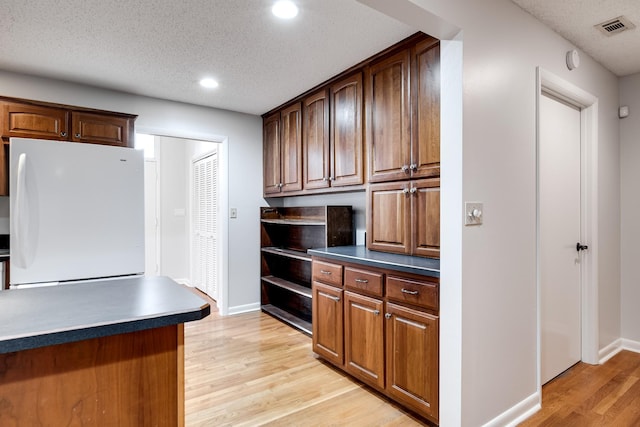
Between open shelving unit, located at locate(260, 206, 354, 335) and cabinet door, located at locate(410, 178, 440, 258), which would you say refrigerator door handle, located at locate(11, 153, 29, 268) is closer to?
open shelving unit, located at locate(260, 206, 354, 335)

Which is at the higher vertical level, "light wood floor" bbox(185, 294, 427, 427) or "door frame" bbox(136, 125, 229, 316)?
"door frame" bbox(136, 125, 229, 316)

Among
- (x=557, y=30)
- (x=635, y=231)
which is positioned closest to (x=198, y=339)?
(x=557, y=30)

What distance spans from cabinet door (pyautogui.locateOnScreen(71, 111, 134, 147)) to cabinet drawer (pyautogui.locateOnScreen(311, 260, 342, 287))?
6.96ft

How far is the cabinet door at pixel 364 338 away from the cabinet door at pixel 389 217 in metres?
0.46

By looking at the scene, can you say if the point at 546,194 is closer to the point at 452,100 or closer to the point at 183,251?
the point at 452,100

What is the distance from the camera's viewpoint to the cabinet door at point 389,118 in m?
2.33

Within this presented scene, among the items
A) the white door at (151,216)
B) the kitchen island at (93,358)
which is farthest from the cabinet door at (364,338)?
the white door at (151,216)

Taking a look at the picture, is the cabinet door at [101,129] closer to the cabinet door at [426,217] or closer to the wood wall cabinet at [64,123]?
the wood wall cabinet at [64,123]

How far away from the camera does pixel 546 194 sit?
241 cm

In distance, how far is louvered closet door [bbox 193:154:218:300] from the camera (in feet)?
15.2

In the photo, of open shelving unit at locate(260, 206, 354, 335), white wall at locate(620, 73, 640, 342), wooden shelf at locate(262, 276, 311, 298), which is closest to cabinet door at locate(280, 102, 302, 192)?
open shelving unit at locate(260, 206, 354, 335)

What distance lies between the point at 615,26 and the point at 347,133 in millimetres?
1883

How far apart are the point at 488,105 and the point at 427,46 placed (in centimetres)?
65

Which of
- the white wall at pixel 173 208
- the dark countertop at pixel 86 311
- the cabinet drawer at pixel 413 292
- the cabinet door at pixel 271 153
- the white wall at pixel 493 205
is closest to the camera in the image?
the dark countertop at pixel 86 311
